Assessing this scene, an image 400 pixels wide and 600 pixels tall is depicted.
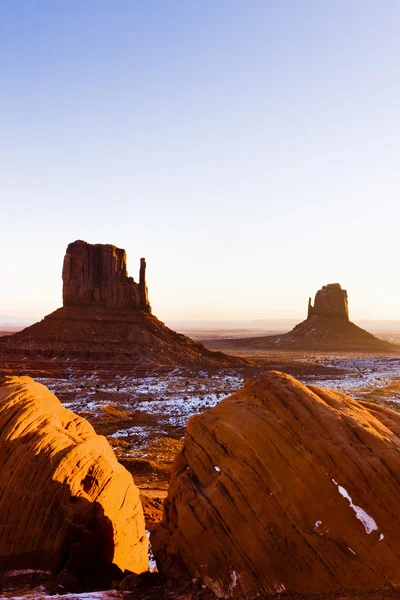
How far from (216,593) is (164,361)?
60.1 m

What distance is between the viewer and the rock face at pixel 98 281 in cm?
8081

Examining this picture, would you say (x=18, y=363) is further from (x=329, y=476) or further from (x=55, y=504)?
(x=329, y=476)

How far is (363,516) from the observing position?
854 cm

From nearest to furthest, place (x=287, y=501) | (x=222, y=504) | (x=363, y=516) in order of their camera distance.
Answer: (x=363, y=516)
(x=287, y=501)
(x=222, y=504)

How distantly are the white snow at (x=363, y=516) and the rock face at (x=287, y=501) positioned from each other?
0.6 inches

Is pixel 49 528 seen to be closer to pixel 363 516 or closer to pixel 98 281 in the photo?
pixel 363 516

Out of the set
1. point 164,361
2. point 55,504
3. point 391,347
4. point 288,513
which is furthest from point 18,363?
point 391,347

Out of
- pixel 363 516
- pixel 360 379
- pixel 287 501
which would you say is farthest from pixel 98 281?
Result: pixel 363 516

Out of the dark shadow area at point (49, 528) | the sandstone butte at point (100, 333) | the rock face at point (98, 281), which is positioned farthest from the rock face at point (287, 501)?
the rock face at point (98, 281)

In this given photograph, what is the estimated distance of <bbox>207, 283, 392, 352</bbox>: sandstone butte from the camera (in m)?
133

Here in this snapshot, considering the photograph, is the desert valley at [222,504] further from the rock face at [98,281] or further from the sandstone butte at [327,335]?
the sandstone butte at [327,335]

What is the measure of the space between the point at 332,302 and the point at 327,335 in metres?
13.7

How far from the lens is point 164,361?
68812 millimetres

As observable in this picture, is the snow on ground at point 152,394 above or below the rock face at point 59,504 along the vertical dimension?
below
